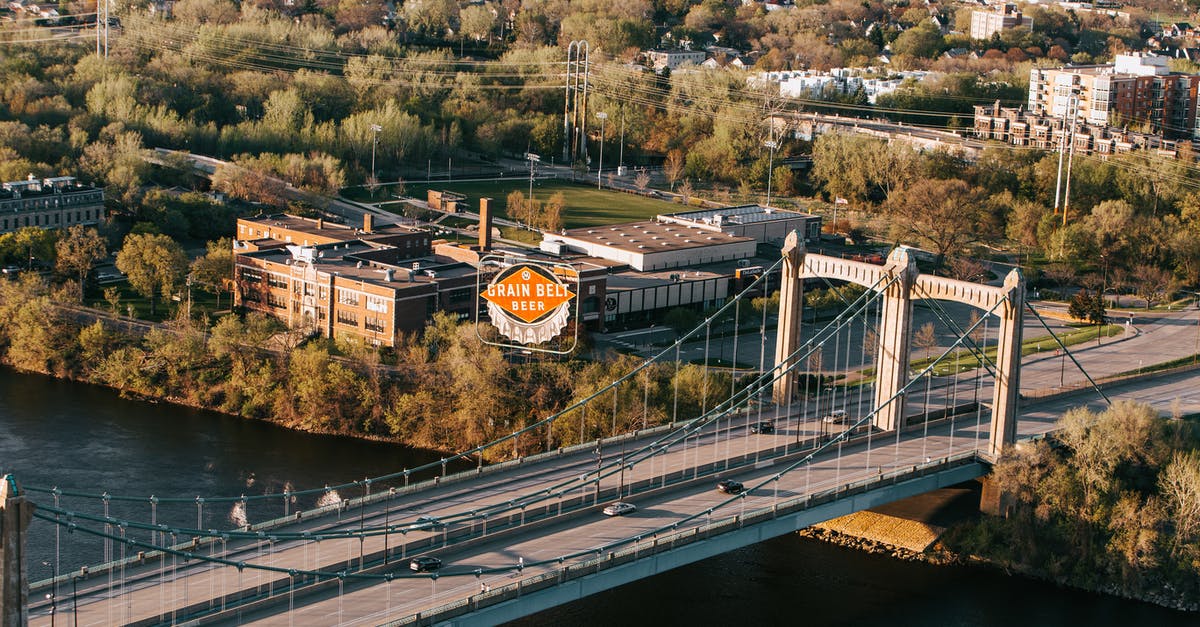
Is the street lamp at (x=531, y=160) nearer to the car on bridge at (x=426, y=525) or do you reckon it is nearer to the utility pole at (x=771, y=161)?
the utility pole at (x=771, y=161)

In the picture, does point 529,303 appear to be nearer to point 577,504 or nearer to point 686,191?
point 577,504

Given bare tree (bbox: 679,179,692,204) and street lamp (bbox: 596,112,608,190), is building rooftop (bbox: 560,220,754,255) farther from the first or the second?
street lamp (bbox: 596,112,608,190)

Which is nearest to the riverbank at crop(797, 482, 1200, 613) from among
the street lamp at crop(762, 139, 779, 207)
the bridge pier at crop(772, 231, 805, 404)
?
the bridge pier at crop(772, 231, 805, 404)

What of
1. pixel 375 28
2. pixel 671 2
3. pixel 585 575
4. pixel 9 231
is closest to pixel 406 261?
pixel 9 231

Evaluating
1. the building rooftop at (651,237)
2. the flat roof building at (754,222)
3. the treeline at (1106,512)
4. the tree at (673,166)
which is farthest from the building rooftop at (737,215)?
the treeline at (1106,512)

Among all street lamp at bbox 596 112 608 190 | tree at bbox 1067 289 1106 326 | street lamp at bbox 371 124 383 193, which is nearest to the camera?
tree at bbox 1067 289 1106 326
